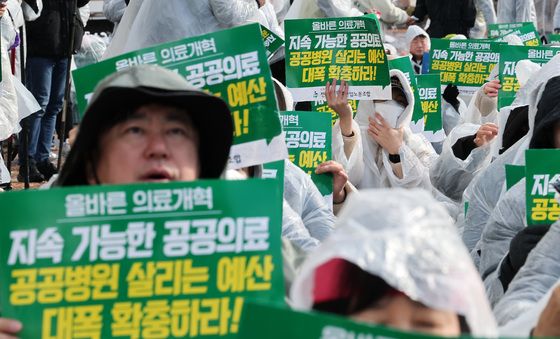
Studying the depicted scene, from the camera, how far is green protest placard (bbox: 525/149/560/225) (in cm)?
455

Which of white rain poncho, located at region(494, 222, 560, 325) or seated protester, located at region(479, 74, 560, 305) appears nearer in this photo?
white rain poncho, located at region(494, 222, 560, 325)

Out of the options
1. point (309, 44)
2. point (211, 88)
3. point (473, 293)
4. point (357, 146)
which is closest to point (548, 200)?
point (211, 88)

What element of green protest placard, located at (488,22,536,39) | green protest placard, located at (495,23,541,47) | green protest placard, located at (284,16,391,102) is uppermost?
green protest placard, located at (488,22,536,39)

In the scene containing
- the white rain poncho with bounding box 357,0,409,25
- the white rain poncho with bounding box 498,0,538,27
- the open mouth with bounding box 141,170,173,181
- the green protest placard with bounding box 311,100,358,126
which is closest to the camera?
the open mouth with bounding box 141,170,173,181

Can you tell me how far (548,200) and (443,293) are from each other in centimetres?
231

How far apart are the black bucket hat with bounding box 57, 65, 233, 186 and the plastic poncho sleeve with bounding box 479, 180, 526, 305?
1596 mm

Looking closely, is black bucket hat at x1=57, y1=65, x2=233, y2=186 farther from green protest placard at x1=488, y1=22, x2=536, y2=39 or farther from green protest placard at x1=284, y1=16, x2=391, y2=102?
green protest placard at x1=488, y1=22, x2=536, y2=39

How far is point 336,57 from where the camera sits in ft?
25.0

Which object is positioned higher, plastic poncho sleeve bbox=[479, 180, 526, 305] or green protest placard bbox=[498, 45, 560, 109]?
green protest placard bbox=[498, 45, 560, 109]

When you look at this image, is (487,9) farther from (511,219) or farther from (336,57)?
(511,219)

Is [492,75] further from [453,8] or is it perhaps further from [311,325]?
[311,325]

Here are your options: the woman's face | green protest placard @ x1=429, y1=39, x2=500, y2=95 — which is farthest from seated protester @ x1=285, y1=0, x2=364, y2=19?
the woman's face

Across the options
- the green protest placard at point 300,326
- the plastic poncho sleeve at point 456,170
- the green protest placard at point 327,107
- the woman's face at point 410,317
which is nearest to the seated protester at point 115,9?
the green protest placard at point 327,107

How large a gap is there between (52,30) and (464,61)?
10.9 ft
